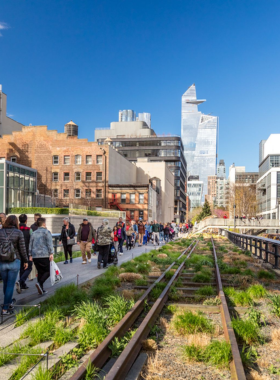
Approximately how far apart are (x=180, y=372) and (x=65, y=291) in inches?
186

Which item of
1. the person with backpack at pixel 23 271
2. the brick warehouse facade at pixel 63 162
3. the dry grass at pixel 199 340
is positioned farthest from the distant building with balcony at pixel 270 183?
the dry grass at pixel 199 340

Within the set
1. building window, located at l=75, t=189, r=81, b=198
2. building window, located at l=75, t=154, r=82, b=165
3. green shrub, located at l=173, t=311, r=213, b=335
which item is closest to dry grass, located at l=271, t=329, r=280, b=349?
green shrub, located at l=173, t=311, r=213, b=335

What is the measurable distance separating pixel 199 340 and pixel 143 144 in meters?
114

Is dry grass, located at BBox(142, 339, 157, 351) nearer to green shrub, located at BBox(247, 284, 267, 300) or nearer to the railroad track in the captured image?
the railroad track

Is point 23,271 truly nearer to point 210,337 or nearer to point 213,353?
point 210,337

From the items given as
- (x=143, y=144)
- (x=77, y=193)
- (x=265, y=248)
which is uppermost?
(x=143, y=144)

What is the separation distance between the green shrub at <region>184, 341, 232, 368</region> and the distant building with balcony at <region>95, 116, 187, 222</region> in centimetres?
10798

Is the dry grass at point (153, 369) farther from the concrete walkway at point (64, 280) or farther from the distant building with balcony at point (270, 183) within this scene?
the distant building with balcony at point (270, 183)

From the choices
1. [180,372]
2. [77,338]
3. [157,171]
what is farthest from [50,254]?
[157,171]

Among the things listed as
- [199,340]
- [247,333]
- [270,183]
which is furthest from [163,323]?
[270,183]

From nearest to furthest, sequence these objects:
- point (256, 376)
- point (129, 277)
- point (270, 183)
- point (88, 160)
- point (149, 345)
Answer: point (256, 376)
point (149, 345)
point (129, 277)
point (88, 160)
point (270, 183)

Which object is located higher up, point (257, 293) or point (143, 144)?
point (143, 144)

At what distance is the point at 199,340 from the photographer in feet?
19.6

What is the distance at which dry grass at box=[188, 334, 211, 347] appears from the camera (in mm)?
5860
